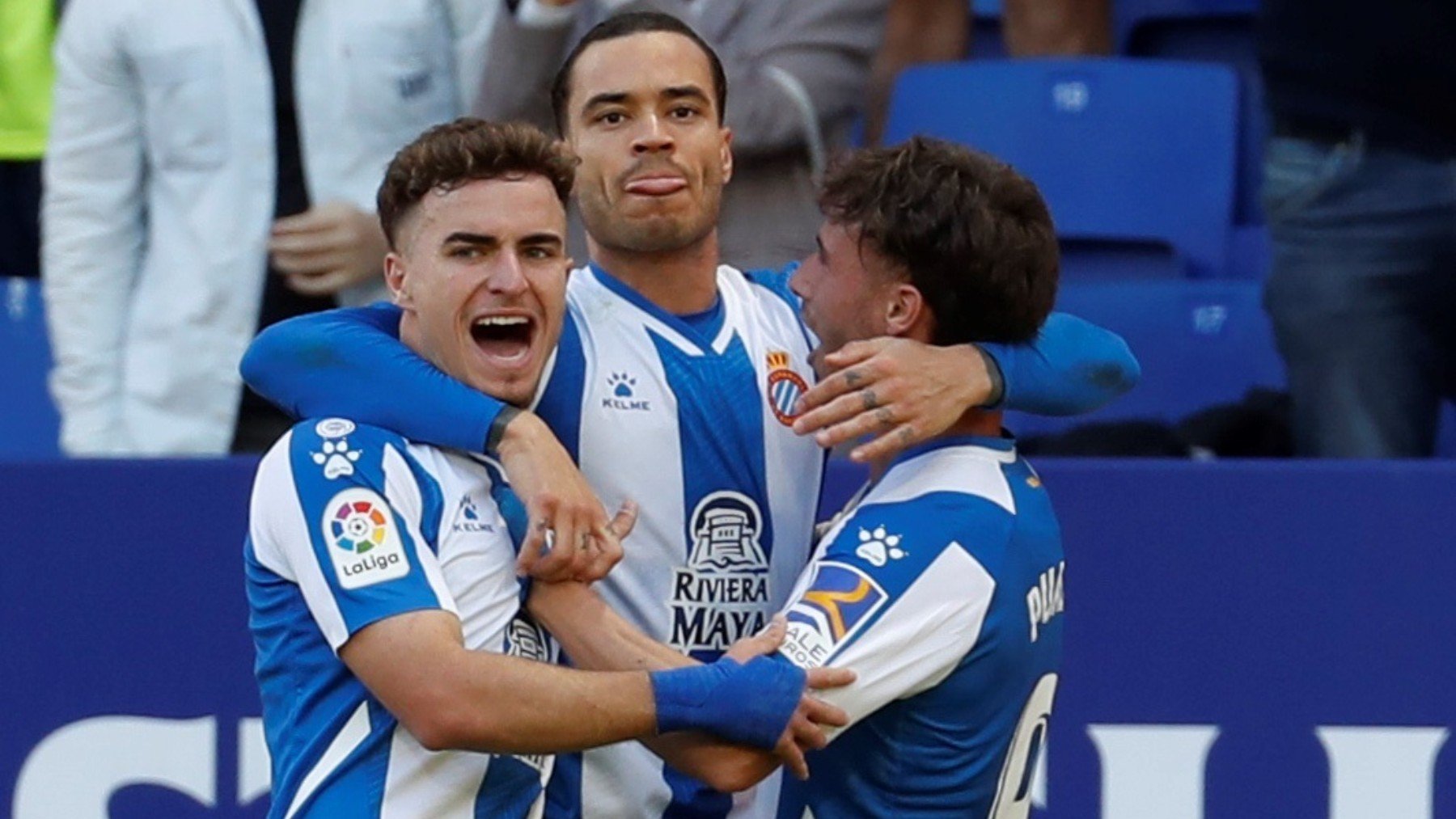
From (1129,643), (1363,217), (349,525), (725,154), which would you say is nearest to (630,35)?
(725,154)

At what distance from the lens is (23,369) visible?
6.26 meters

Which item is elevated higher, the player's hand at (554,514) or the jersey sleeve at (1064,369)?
the jersey sleeve at (1064,369)

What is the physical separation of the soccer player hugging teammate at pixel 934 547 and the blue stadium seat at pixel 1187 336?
2.43 m

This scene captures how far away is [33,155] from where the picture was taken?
6.19m

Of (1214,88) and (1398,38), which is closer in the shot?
(1398,38)

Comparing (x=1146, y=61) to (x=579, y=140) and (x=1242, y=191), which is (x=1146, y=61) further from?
(x=579, y=140)

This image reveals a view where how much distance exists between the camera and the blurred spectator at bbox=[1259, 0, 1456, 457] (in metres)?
5.35

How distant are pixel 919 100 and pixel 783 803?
3053 millimetres

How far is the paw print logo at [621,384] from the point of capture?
3775 mm

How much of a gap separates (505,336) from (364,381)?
0.20 m

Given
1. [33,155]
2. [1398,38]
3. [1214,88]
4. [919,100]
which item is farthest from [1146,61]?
[33,155]

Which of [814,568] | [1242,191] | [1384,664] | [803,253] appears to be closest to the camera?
[814,568]

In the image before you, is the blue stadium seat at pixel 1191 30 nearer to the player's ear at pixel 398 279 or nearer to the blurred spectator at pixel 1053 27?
the blurred spectator at pixel 1053 27

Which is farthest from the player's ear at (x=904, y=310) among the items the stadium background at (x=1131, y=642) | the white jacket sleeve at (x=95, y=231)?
the white jacket sleeve at (x=95, y=231)
